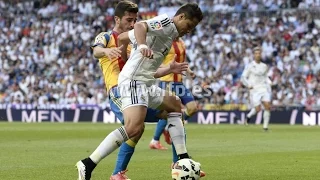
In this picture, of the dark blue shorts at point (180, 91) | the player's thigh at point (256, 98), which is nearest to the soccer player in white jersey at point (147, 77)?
the dark blue shorts at point (180, 91)

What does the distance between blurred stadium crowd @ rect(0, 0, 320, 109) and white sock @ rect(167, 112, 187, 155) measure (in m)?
22.5

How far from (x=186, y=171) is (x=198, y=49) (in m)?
28.1

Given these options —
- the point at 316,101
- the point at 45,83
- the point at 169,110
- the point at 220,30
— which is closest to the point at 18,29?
the point at 45,83

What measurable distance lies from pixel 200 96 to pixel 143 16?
7951mm

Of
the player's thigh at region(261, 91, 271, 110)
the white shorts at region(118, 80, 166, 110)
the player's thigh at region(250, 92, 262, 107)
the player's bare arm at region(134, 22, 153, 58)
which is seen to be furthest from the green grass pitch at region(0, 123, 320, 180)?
the player's thigh at region(250, 92, 262, 107)

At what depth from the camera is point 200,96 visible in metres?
33.6

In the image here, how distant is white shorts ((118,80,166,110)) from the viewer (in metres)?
9.30

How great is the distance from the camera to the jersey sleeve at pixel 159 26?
29.9 ft

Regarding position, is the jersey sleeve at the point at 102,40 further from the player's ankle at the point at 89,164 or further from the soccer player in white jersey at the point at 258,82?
the soccer player in white jersey at the point at 258,82

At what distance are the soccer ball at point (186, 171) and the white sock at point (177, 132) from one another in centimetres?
51

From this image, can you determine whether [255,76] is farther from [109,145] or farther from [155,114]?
[109,145]

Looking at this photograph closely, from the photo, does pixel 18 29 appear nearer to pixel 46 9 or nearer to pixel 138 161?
pixel 46 9

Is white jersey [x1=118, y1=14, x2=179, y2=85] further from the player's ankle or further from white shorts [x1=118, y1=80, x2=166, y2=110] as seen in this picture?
the player's ankle

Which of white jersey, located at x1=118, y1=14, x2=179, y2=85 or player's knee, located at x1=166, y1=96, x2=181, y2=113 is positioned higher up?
white jersey, located at x1=118, y1=14, x2=179, y2=85
